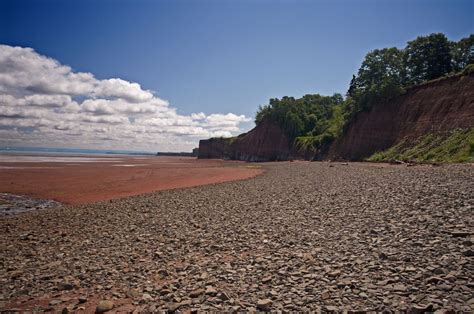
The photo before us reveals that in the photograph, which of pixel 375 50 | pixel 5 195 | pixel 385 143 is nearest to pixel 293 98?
pixel 375 50

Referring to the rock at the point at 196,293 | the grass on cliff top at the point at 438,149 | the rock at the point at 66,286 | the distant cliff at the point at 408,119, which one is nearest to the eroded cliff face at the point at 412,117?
the distant cliff at the point at 408,119

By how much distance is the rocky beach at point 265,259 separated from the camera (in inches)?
209

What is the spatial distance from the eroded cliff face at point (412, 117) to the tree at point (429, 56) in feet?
33.5

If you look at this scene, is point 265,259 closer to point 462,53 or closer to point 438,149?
point 438,149

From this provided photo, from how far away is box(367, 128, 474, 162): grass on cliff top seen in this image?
2834 centimetres

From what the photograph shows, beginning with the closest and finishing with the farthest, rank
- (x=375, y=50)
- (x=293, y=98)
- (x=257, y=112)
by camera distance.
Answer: (x=375, y=50), (x=293, y=98), (x=257, y=112)

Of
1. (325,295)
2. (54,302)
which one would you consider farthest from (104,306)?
(325,295)

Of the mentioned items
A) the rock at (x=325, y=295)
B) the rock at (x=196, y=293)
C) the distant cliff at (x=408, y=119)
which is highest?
the distant cliff at (x=408, y=119)

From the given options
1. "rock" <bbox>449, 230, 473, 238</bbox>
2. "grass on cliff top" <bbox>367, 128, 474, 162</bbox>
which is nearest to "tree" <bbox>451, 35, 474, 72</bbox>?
"grass on cliff top" <bbox>367, 128, 474, 162</bbox>

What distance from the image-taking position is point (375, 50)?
185 feet

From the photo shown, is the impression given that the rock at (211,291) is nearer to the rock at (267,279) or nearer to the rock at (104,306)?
the rock at (267,279)

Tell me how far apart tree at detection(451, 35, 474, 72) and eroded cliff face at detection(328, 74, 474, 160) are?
49.4 ft

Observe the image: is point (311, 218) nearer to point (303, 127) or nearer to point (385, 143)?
point (385, 143)

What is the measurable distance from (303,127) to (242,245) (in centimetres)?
8881
